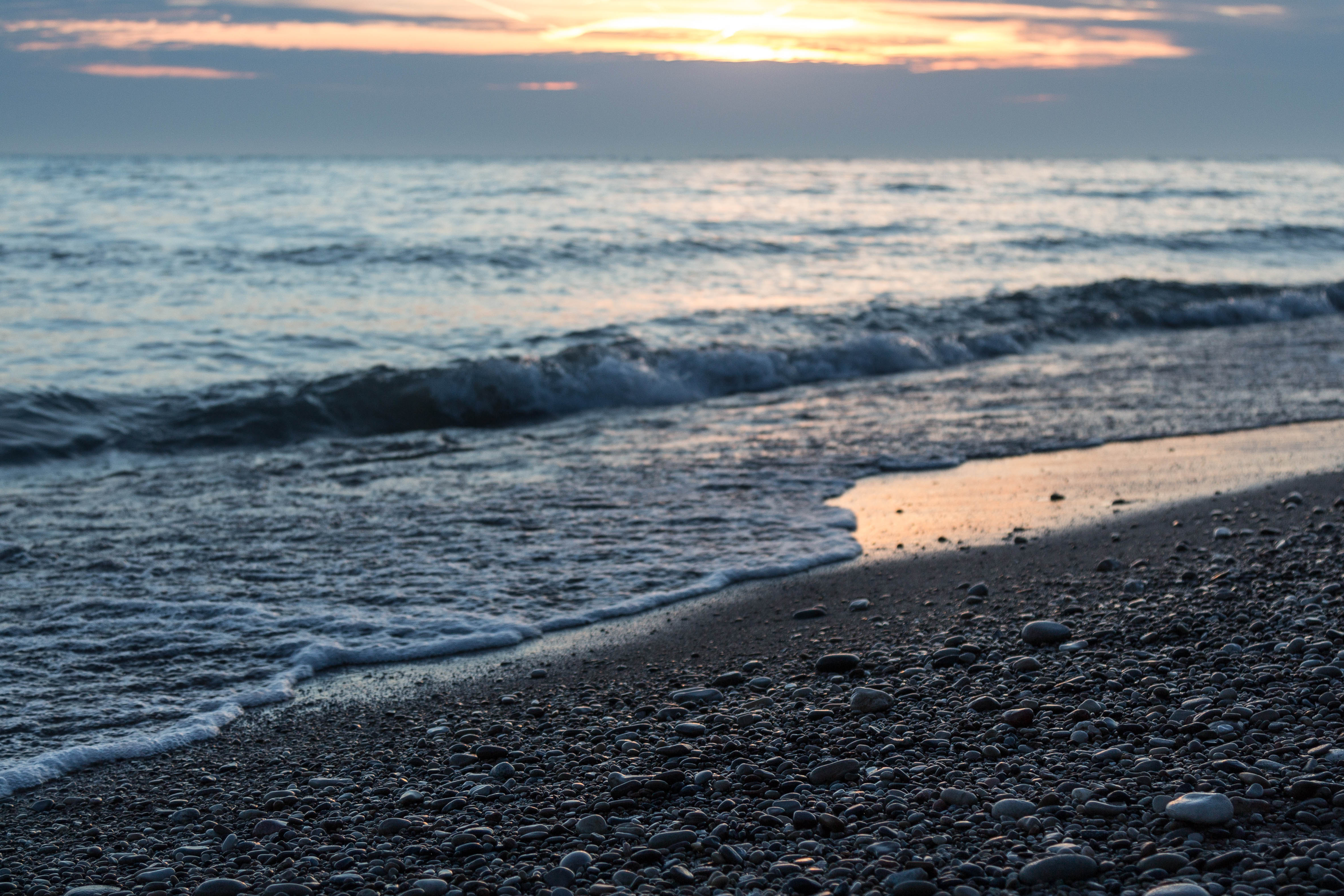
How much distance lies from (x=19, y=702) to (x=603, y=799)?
251cm

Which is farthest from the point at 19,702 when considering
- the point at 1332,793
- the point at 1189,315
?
the point at 1189,315

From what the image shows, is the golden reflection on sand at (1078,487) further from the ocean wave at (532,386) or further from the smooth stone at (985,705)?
the ocean wave at (532,386)

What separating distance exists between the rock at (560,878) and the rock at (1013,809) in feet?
3.72

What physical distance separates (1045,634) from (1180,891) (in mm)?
1895

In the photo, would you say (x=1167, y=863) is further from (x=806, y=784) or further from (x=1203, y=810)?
(x=806, y=784)

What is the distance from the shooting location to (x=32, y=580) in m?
5.14

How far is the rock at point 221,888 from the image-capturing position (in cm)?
260

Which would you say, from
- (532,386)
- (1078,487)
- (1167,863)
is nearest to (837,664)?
(1167,863)

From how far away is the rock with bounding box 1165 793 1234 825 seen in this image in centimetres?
246

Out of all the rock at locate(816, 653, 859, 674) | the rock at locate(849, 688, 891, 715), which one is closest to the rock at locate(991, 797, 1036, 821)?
the rock at locate(849, 688, 891, 715)

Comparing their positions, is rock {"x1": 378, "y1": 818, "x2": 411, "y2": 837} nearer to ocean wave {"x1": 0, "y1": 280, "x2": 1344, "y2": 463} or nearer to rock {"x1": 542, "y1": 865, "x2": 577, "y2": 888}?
rock {"x1": 542, "y1": 865, "x2": 577, "y2": 888}

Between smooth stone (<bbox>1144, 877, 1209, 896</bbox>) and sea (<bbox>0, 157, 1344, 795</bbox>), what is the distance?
292 cm

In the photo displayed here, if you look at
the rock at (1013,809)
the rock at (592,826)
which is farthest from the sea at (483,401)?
the rock at (1013,809)

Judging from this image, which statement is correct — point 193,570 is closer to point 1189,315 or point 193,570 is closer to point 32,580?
point 32,580
